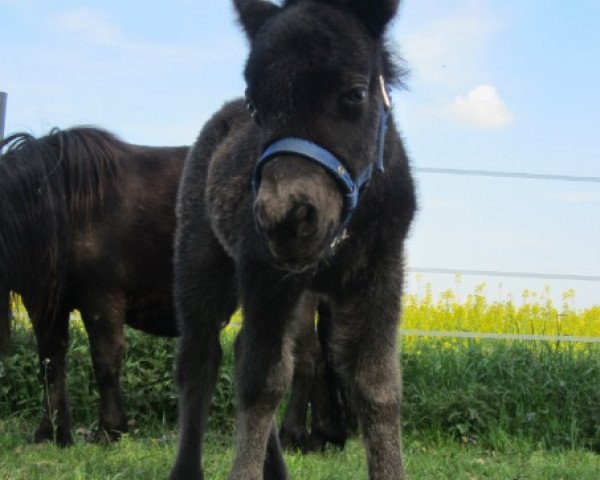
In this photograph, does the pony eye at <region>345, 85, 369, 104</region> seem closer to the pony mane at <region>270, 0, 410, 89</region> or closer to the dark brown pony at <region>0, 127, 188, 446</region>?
the pony mane at <region>270, 0, 410, 89</region>

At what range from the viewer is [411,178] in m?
3.87

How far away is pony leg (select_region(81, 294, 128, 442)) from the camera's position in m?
6.33

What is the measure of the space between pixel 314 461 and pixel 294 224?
2.94 m

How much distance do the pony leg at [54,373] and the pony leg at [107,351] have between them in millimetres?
251

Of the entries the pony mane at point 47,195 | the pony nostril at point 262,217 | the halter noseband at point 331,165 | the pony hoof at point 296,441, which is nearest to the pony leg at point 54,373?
the pony mane at point 47,195

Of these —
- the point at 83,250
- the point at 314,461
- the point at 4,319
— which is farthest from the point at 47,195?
the point at 314,461

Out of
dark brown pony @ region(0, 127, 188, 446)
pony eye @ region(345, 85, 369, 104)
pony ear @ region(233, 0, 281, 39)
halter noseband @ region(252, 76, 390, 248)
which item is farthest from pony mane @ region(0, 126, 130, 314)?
pony eye @ region(345, 85, 369, 104)

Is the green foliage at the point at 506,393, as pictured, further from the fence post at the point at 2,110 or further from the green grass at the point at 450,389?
the fence post at the point at 2,110

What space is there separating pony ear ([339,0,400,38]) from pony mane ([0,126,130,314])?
3.53 meters

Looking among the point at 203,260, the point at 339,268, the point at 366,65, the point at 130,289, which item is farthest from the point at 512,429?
the point at 366,65

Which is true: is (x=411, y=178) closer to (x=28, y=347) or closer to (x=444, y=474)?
(x=444, y=474)

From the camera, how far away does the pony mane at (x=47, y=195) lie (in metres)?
6.19

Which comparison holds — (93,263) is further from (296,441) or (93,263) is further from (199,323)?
(199,323)

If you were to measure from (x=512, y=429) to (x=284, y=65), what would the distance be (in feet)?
16.2
